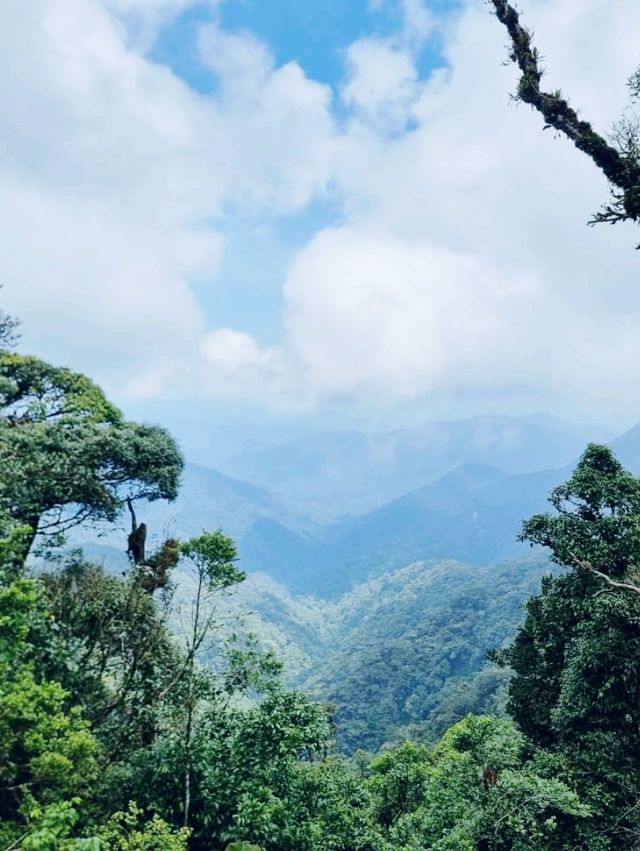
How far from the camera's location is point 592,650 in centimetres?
1380

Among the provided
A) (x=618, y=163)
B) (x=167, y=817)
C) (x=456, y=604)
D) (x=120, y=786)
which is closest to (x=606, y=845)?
(x=167, y=817)

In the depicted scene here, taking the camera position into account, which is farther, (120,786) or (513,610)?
(513,610)

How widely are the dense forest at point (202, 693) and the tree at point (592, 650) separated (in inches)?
1.9

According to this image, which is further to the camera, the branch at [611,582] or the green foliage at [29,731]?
the branch at [611,582]

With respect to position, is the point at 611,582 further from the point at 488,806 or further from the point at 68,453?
the point at 68,453

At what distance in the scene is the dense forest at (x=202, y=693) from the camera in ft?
30.4

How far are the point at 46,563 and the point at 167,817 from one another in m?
7.21

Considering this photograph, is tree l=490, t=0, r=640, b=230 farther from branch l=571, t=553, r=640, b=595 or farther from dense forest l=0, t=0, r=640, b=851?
branch l=571, t=553, r=640, b=595

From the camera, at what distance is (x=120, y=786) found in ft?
35.6

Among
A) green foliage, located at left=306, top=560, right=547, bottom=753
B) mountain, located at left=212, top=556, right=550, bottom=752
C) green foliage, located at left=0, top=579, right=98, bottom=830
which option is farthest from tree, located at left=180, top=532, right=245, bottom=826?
green foliage, located at left=306, top=560, right=547, bottom=753

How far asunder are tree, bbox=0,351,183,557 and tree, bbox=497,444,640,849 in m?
11.8

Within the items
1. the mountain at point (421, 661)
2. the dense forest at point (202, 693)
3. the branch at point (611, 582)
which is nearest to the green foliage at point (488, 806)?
the dense forest at point (202, 693)

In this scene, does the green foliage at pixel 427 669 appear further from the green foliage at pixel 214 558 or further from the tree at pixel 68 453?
the green foliage at pixel 214 558

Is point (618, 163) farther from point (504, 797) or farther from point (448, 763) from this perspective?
point (448, 763)
